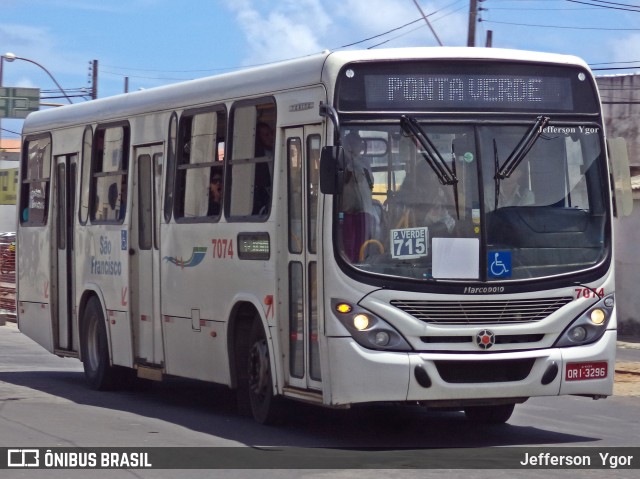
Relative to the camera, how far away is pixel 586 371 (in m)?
10.3

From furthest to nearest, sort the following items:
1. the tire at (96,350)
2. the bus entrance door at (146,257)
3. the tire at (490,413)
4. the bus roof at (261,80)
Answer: the tire at (96,350) → the bus entrance door at (146,257) → the tire at (490,413) → the bus roof at (261,80)

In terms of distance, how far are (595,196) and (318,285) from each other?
2350 millimetres

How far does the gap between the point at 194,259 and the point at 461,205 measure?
132 inches

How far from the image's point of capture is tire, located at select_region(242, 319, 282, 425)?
1132 cm

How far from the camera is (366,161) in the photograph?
10.1m

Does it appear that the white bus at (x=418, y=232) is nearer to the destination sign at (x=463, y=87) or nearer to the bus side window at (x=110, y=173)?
the destination sign at (x=463, y=87)

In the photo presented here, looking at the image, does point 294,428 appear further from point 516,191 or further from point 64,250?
point 64,250

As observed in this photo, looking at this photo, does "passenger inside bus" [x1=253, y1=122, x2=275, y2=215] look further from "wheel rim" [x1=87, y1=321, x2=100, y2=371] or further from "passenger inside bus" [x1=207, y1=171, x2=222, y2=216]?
"wheel rim" [x1=87, y1=321, x2=100, y2=371]

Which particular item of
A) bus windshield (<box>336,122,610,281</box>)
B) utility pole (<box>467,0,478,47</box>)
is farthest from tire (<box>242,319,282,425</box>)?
utility pole (<box>467,0,478,47</box>)

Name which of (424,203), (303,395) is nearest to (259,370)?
(303,395)

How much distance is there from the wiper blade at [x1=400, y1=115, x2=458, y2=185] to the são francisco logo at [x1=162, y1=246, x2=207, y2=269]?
294cm

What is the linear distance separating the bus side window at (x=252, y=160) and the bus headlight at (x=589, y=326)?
2.70 m

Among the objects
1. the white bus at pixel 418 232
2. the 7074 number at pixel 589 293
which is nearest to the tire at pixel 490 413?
the white bus at pixel 418 232

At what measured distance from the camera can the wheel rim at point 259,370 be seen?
37.2ft
